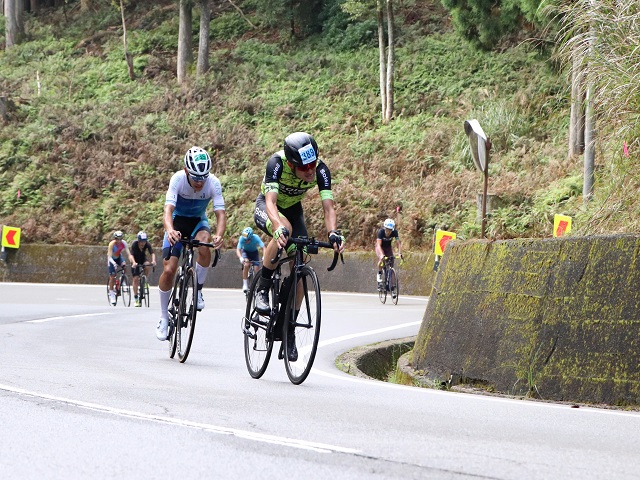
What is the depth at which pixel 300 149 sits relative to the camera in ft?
29.7

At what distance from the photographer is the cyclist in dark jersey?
9.08m

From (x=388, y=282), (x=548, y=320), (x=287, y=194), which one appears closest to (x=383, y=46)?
(x=388, y=282)

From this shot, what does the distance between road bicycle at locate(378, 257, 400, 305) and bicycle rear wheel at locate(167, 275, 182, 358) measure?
44.1 feet

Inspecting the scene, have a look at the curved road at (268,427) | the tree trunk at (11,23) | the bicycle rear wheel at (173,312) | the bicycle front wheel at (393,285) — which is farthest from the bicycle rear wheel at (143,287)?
the tree trunk at (11,23)

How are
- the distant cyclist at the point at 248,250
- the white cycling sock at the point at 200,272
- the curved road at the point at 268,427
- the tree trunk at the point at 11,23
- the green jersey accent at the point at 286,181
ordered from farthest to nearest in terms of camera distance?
the tree trunk at the point at 11,23 → the distant cyclist at the point at 248,250 → the white cycling sock at the point at 200,272 → the green jersey accent at the point at 286,181 → the curved road at the point at 268,427

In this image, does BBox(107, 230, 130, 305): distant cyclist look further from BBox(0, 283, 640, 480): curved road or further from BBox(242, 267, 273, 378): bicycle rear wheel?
BBox(242, 267, 273, 378): bicycle rear wheel

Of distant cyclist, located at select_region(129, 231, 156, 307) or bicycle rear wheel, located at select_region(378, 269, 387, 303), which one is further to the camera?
bicycle rear wheel, located at select_region(378, 269, 387, 303)

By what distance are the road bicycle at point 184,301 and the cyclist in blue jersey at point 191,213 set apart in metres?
0.08

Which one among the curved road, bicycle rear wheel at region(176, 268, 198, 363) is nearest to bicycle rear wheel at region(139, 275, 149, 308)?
the curved road

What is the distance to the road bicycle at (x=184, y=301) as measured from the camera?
10.7m

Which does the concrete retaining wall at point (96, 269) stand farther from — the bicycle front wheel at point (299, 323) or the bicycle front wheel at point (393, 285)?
the bicycle front wheel at point (299, 323)

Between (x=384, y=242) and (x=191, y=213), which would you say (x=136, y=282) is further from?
(x=191, y=213)

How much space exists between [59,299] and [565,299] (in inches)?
705

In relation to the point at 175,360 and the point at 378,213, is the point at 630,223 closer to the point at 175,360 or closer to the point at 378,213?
the point at 175,360
